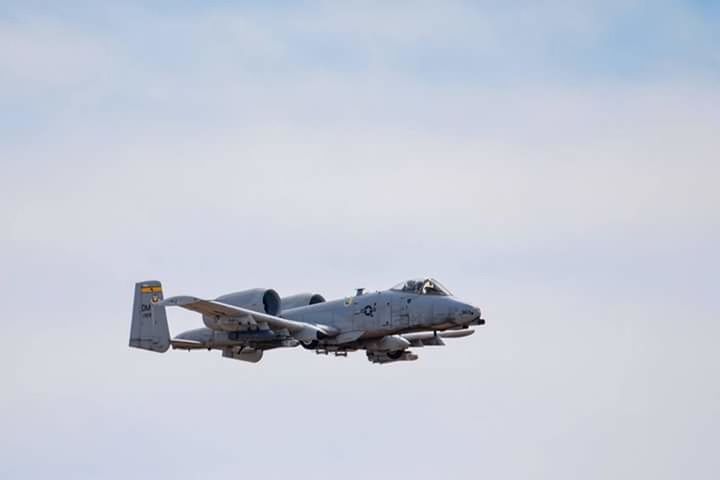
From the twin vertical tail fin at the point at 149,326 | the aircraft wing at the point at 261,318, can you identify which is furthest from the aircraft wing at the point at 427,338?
the twin vertical tail fin at the point at 149,326

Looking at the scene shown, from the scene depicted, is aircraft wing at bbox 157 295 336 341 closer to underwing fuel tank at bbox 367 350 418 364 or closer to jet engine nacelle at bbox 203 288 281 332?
jet engine nacelle at bbox 203 288 281 332

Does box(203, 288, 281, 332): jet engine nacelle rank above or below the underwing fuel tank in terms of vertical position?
above

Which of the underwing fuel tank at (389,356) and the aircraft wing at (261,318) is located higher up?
the aircraft wing at (261,318)

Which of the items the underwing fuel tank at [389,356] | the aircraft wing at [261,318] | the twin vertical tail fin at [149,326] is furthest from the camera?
the underwing fuel tank at [389,356]

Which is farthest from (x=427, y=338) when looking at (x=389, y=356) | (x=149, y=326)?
(x=149, y=326)

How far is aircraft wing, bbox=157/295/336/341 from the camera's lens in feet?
283

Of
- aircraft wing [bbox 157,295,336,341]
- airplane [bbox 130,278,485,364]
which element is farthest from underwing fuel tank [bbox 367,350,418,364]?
aircraft wing [bbox 157,295,336,341]

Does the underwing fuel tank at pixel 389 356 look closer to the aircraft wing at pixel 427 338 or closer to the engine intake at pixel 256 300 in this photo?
the aircraft wing at pixel 427 338

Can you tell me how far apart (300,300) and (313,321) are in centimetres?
248

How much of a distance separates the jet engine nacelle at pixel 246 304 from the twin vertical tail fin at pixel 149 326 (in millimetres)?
2056

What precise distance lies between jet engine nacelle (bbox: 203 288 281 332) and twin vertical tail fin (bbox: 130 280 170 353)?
206cm

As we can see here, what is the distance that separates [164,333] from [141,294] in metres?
2.29

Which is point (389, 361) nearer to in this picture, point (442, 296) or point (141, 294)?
point (442, 296)

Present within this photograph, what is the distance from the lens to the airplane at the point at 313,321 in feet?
285
